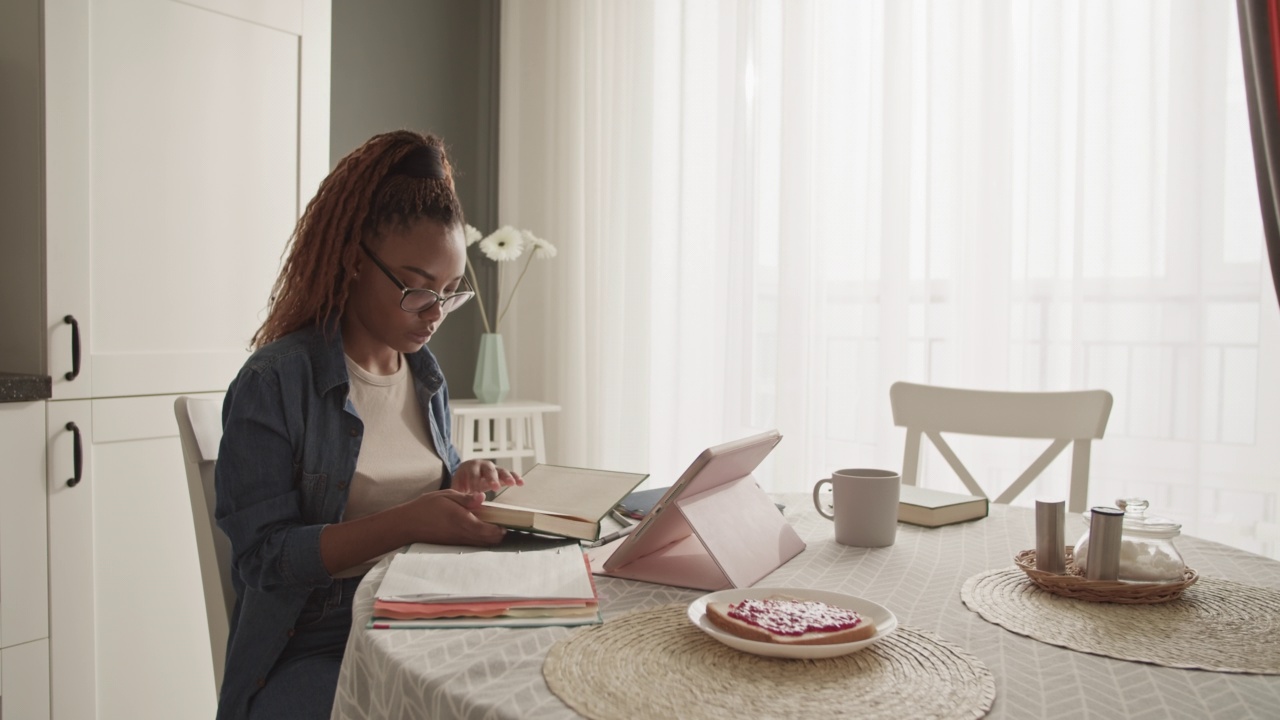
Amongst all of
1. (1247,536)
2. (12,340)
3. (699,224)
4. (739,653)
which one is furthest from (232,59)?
(1247,536)

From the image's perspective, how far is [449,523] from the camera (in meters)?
1.02

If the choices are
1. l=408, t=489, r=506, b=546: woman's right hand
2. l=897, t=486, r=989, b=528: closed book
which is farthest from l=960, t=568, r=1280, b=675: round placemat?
l=408, t=489, r=506, b=546: woman's right hand

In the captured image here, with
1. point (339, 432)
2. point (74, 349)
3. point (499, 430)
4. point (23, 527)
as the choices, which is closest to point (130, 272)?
point (74, 349)

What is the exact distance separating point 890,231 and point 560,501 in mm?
1509

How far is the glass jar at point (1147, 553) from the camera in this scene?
873 mm

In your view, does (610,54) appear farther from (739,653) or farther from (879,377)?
(739,653)

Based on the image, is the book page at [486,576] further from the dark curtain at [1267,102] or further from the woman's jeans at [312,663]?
the dark curtain at [1267,102]

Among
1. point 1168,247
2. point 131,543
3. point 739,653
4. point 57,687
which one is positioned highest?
point 1168,247

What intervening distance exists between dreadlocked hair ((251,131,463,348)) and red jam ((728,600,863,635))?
745 mm

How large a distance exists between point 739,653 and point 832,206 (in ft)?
6.36

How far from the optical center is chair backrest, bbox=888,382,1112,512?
1.61 meters

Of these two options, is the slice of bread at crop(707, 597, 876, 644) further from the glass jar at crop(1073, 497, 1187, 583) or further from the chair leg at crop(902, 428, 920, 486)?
the chair leg at crop(902, 428, 920, 486)

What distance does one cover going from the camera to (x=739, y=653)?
712 mm

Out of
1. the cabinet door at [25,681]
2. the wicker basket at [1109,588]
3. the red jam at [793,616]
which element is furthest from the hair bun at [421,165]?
the cabinet door at [25,681]
